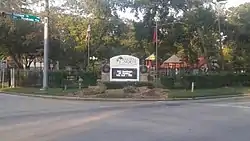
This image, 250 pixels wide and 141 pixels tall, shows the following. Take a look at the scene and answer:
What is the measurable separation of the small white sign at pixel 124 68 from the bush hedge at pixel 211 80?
16.0 ft

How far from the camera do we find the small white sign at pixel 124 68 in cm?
3431

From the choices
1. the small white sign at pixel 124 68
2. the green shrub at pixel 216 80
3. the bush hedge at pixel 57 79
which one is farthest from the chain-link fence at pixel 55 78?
the green shrub at pixel 216 80

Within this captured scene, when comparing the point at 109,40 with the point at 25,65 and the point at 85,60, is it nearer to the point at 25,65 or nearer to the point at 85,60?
the point at 85,60

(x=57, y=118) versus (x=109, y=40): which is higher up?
(x=109, y=40)

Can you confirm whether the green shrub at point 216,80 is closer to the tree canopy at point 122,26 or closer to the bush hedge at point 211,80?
the bush hedge at point 211,80

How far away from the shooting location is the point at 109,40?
64.4 metres

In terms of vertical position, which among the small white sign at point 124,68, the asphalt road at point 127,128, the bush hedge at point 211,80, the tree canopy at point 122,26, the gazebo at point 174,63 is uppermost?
the tree canopy at point 122,26

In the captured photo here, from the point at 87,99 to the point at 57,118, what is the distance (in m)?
12.0

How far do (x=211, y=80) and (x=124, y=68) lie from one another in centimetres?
1059

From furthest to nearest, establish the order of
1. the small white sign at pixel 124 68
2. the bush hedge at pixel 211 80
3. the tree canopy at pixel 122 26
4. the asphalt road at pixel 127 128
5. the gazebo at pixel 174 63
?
the gazebo at pixel 174 63 < the tree canopy at pixel 122 26 < the bush hedge at pixel 211 80 < the small white sign at pixel 124 68 < the asphalt road at pixel 127 128

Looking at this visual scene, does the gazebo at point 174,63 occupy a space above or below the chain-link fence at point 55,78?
above

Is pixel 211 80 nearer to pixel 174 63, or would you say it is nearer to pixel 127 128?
pixel 127 128

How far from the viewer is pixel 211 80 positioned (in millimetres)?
41000

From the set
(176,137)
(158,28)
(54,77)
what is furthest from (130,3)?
(176,137)
